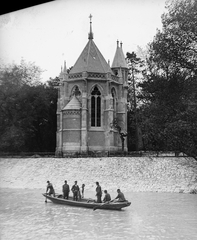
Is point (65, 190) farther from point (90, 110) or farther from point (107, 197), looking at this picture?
point (90, 110)

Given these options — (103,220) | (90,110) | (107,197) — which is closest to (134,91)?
(107,197)

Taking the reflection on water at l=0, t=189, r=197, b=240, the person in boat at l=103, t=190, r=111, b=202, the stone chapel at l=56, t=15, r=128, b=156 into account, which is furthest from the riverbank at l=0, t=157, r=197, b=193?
the stone chapel at l=56, t=15, r=128, b=156

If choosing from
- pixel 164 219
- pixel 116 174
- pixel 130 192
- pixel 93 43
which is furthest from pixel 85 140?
pixel 164 219

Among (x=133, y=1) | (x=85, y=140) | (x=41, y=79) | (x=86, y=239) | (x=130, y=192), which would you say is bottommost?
(x=86, y=239)

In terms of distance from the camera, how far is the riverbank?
10.9 meters

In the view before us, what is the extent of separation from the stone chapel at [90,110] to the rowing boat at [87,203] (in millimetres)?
3898

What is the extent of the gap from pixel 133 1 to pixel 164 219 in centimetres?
457

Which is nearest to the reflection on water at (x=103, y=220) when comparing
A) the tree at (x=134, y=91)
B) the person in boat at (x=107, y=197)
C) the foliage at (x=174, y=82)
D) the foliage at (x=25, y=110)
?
the person in boat at (x=107, y=197)

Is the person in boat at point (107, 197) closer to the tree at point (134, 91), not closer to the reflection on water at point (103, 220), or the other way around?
the reflection on water at point (103, 220)

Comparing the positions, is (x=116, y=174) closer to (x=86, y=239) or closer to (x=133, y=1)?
(x=86, y=239)

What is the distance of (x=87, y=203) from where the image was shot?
31.6 feet

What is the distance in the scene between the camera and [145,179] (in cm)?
1180

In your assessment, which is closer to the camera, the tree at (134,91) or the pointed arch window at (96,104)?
the tree at (134,91)

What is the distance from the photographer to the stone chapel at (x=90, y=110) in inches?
580
